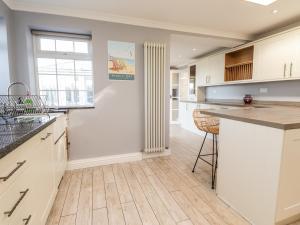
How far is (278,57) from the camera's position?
2943 millimetres

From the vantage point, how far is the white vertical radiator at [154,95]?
281 centimetres

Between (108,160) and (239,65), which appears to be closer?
(108,160)

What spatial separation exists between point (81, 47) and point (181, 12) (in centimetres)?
172

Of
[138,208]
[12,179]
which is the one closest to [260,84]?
[138,208]

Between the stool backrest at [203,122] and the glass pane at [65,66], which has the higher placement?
the glass pane at [65,66]

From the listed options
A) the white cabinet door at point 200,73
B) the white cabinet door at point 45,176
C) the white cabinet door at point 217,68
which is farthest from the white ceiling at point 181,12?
the white cabinet door at point 45,176

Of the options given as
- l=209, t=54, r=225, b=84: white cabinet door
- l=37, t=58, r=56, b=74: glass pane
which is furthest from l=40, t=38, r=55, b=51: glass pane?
l=209, t=54, r=225, b=84: white cabinet door

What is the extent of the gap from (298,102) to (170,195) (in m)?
2.85

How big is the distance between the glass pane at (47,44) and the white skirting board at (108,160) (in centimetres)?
184

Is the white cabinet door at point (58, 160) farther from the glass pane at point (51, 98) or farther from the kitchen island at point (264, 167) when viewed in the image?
the kitchen island at point (264, 167)

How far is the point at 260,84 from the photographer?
142 inches

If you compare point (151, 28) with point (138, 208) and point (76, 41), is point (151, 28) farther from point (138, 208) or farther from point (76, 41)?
point (138, 208)

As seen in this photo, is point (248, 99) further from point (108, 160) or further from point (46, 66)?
point (46, 66)

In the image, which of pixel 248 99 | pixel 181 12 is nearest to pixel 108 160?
pixel 181 12
